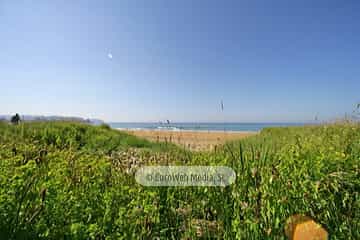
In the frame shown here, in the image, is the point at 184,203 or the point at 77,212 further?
the point at 184,203

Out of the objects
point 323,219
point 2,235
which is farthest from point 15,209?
point 323,219

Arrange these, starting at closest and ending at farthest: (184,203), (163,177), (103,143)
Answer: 1. (184,203)
2. (163,177)
3. (103,143)

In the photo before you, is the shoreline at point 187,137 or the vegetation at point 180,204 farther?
the shoreline at point 187,137

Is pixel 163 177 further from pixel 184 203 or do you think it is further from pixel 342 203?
pixel 342 203

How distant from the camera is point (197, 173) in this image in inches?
103

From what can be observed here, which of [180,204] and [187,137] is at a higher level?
[187,137]

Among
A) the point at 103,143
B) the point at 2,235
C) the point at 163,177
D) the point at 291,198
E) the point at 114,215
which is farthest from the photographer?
the point at 103,143

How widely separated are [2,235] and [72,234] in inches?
13.7

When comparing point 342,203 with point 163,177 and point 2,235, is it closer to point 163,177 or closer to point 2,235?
point 163,177

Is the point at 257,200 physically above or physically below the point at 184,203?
above

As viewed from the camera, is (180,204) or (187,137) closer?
(180,204)

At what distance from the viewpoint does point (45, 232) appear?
1.38 metres

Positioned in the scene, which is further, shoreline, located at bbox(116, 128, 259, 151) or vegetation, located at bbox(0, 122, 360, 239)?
shoreline, located at bbox(116, 128, 259, 151)

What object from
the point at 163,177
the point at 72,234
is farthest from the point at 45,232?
the point at 163,177
